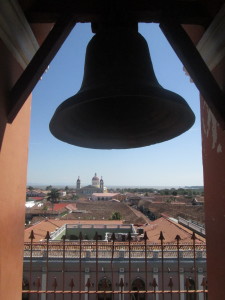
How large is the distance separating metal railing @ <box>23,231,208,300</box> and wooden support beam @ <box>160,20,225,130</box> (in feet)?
4.93

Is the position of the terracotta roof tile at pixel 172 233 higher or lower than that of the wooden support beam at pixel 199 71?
lower

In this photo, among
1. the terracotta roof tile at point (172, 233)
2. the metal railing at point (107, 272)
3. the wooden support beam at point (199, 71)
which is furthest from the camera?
the terracotta roof tile at point (172, 233)

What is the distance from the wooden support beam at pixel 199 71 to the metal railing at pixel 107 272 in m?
1.50

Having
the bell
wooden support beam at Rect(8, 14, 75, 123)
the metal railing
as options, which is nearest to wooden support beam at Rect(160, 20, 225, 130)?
the bell

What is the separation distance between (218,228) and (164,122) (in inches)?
29.4

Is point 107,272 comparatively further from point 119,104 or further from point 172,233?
point 119,104

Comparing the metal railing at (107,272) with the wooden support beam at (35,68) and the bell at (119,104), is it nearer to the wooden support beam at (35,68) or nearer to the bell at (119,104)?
the bell at (119,104)

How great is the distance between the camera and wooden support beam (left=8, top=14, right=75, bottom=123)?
1.61 metres

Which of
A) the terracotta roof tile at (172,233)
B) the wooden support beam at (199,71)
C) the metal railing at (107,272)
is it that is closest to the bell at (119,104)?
the wooden support beam at (199,71)

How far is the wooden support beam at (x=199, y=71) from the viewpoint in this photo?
58.9 inches

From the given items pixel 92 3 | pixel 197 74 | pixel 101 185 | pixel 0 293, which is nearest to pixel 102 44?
pixel 92 3

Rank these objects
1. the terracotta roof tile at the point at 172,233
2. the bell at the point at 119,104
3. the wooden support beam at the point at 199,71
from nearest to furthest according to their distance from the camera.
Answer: the bell at the point at 119,104 → the wooden support beam at the point at 199,71 → the terracotta roof tile at the point at 172,233

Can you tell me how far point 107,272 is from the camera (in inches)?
377

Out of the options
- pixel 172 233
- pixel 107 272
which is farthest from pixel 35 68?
pixel 172 233
